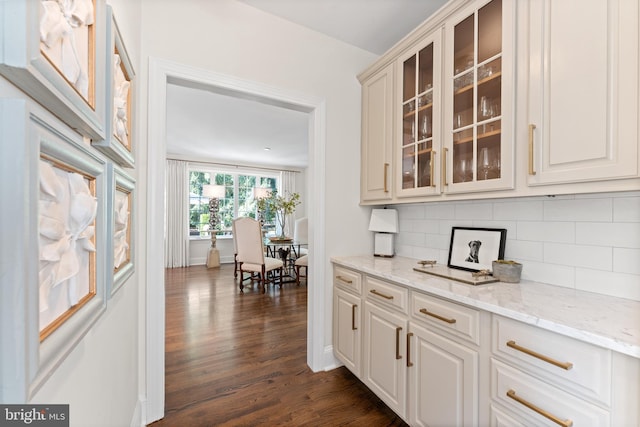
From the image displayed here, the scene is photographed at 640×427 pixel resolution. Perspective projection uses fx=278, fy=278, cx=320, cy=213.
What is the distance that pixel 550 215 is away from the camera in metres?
1.49

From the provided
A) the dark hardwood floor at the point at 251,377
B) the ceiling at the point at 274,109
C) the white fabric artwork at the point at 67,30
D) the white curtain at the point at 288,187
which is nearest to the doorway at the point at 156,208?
the ceiling at the point at 274,109

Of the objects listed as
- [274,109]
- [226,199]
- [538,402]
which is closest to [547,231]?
[538,402]

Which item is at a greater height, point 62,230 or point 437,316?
point 62,230

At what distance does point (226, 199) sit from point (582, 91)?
22.0 feet

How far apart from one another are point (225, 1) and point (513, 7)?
175 centimetres

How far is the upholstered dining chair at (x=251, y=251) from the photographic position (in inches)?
176

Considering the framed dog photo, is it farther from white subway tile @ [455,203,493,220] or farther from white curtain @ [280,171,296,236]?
white curtain @ [280,171,296,236]

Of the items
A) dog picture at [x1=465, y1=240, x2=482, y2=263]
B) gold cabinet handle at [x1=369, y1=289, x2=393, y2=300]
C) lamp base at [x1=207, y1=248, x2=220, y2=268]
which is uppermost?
dog picture at [x1=465, y1=240, x2=482, y2=263]

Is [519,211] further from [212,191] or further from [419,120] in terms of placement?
[212,191]

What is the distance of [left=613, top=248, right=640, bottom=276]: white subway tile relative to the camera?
1.21m

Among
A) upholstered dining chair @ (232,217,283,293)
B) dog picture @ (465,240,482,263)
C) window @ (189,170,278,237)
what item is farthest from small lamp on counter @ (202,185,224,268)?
dog picture @ (465,240,482,263)

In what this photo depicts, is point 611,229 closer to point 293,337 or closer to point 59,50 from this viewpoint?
point 59,50

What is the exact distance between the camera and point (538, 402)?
1007 mm

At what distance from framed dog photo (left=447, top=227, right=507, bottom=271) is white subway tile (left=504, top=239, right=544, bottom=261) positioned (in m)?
0.05
